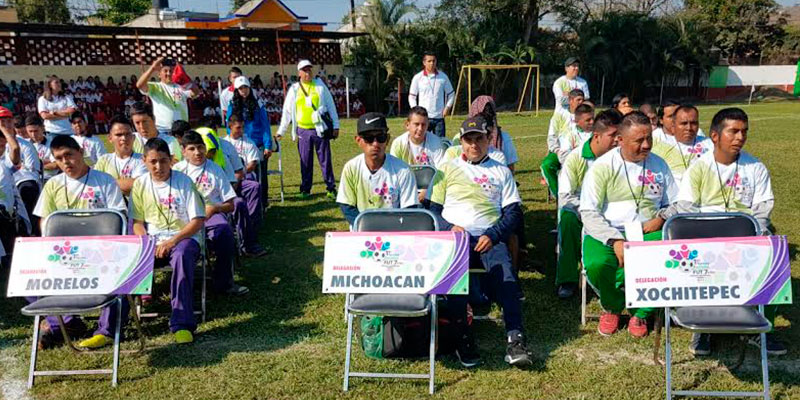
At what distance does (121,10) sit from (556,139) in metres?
53.3

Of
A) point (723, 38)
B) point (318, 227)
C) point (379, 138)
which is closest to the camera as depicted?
point (379, 138)

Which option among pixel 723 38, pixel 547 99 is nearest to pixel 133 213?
pixel 547 99

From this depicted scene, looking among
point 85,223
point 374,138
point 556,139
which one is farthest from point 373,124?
point 556,139

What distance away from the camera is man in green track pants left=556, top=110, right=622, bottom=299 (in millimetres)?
5230

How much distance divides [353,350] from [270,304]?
49.6 inches

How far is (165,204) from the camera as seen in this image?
4.86 m

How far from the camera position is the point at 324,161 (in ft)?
30.1

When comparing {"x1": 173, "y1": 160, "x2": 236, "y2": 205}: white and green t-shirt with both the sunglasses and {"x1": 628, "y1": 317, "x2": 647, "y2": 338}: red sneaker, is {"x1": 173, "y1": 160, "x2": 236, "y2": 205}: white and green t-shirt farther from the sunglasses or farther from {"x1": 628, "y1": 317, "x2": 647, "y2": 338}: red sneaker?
{"x1": 628, "y1": 317, "x2": 647, "y2": 338}: red sneaker

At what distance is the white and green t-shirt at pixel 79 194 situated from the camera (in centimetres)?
484

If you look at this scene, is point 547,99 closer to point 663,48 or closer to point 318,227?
point 663,48

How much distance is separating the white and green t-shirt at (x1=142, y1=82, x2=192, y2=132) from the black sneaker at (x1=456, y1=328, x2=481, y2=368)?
17.4 ft

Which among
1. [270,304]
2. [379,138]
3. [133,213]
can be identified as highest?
[379,138]

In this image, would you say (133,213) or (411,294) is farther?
(133,213)

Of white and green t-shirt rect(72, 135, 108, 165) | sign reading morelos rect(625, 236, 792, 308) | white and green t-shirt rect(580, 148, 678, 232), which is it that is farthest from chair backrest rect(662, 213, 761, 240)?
white and green t-shirt rect(72, 135, 108, 165)
